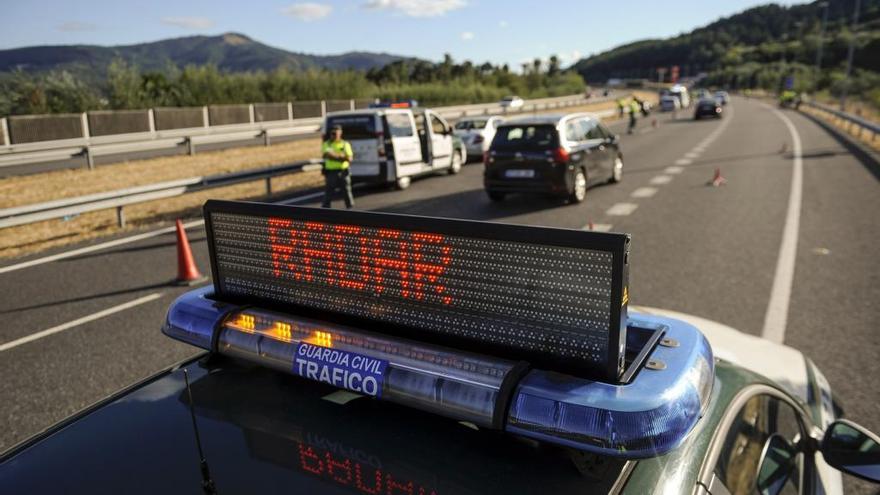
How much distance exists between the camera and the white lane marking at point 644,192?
1341 cm

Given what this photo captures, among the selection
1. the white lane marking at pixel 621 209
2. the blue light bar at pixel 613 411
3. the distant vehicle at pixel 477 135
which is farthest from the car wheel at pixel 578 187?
the blue light bar at pixel 613 411

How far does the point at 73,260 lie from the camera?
860 centimetres

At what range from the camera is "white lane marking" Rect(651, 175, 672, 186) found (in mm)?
15281

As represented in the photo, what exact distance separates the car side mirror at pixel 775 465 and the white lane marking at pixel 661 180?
13453 millimetres

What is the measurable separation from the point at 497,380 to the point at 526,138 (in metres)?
11.3

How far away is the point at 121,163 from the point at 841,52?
17354 cm

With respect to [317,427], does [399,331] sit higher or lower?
higher

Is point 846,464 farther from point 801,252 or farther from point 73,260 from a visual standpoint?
point 73,260

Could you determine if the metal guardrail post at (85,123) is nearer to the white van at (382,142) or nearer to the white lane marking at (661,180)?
the white van at (382,142)

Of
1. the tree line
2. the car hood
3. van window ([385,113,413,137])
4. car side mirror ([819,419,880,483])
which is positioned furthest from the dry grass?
the tree line

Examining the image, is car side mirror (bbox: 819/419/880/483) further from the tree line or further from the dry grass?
the tree line

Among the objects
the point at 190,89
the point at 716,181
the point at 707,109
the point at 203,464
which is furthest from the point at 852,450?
the point at 707,109

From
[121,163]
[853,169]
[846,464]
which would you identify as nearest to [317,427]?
[846,464]

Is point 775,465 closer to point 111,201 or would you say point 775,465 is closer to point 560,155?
point 560,155
